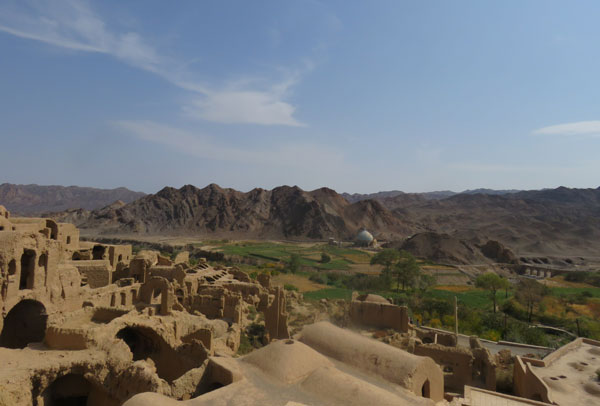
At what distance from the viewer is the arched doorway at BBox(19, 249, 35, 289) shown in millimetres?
13547

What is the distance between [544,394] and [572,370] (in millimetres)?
5290

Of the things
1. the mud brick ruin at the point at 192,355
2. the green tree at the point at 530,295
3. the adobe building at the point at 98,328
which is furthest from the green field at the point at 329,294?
the adobe building at the point at 98,328

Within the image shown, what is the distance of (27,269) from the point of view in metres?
13.6

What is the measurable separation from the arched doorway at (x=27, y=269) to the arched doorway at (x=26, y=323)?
588mm

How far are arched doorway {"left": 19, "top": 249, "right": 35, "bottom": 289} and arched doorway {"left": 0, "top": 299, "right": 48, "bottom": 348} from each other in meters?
0.59

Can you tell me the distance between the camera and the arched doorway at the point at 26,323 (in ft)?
44.9

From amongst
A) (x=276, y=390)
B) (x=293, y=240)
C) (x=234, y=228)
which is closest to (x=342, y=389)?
(x=276, y=390)

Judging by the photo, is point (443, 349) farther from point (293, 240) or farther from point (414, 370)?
point (293, 240)

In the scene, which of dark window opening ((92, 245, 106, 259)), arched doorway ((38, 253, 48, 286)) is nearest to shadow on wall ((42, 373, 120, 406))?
arched doorway ((38, 253, 48, 286))

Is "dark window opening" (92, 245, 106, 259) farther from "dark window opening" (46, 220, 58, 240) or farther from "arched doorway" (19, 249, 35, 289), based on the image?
"arched doorway" (19, 249, 35, 289)

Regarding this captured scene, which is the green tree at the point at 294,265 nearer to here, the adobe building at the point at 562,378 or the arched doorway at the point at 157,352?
the adobe building at the point at 562,378

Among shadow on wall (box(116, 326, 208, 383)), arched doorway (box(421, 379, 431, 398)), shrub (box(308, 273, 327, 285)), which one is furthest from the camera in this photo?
shrub (box(308, 273, 327, 285))

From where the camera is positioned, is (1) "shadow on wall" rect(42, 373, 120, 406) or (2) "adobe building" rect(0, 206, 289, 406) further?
(1) "shadow on wall" rect(42, 373, 120, 406)

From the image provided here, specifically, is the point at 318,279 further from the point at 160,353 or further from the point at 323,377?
the point at 323,377
